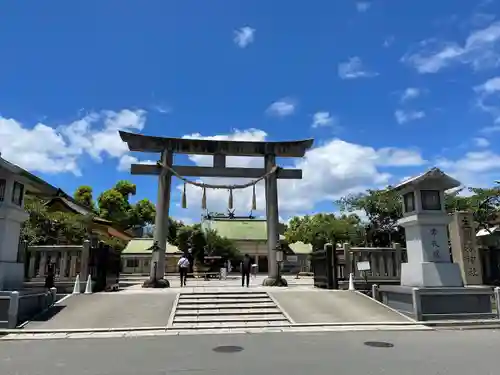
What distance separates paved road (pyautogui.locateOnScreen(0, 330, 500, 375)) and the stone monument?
67.0 inches

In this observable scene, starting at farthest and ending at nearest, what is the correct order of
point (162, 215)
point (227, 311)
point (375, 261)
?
point (162, 215)
point (375, 261)
point (227, 311)

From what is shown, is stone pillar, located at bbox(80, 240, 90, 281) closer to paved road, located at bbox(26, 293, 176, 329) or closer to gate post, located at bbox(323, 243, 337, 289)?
paved road, located at bbox(26, 293, 176, 329)

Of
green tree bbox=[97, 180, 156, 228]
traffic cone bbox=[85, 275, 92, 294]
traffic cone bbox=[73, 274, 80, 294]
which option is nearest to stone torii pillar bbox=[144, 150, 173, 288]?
traffic cone bbox=[85, 275, 92, 294]

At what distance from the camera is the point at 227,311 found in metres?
12.5

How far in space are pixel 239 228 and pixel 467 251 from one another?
31.8 m

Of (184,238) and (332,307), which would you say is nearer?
(332,307)

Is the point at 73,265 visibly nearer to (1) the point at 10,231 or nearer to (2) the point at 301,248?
(1) the point at 10,231

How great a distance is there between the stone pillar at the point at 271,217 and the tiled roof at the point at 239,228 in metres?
26.3

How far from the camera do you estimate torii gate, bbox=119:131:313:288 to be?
19.2m

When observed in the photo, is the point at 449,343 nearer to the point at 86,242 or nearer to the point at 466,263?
the point at 466,263

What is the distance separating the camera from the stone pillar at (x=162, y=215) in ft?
61.5

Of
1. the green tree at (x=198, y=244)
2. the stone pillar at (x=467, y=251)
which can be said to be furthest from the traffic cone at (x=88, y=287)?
the green tree at (x=198, y=244)

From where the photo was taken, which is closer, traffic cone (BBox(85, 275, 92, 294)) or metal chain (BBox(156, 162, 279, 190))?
traffic cone (BBox(85, 275, 92, 294))

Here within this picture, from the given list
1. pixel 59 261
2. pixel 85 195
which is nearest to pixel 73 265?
pixel 59 261
